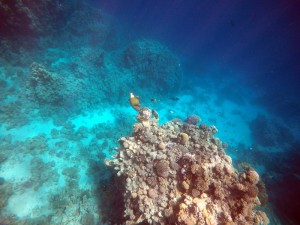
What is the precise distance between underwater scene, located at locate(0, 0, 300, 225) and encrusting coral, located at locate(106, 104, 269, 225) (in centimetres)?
4

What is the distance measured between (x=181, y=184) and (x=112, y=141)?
835 cm

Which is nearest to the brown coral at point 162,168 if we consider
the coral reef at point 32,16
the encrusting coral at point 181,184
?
the encrusting coral at point 181,184

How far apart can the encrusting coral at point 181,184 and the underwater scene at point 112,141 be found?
0.04 m

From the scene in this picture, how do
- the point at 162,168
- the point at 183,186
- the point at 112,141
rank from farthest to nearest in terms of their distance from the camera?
the point at 112,141 → the point at 162,168 → the point at 183,186

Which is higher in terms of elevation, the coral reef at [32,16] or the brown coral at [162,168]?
the coral reef at [32,16]

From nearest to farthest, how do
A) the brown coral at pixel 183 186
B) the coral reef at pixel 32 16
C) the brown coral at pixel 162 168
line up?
the brown coral at pixel 183 186
the brown coral at pixel 162 168
the coral reef at pixel 32 16

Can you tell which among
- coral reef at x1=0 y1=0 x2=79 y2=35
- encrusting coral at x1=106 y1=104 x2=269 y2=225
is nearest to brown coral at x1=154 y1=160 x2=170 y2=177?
encrusting coral at x1=106 y1=104 x2=269 y2=225

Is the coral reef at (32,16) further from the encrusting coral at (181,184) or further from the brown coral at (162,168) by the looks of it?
the brown coral at (162,168)

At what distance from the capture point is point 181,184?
629 cm

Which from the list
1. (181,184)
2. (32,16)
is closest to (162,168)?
(181,184)

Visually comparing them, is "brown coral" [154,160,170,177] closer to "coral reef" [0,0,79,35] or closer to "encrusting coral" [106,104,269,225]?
"encrusting coral" [106,104,269,225]

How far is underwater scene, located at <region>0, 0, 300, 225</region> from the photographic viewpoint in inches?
241

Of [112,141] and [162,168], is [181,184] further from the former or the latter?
[112,141]

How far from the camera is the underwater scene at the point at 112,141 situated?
612 centimetres
